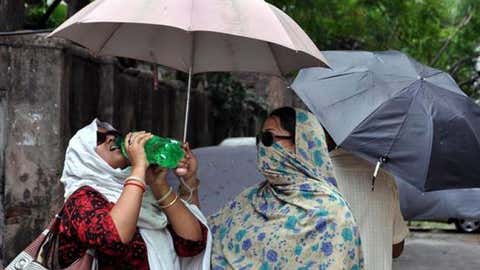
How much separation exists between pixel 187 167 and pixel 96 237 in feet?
1.72

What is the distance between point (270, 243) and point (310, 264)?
16cm

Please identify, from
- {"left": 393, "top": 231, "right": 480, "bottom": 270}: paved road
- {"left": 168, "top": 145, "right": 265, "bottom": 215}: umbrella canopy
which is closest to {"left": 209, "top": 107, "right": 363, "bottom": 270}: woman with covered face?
{"left": 168, "top": 145, "right": 265, "bottom": 215}: umbrella canopy

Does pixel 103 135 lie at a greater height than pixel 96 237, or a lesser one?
greater

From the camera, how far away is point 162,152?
252 centimetres

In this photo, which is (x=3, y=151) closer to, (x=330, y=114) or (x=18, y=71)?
(x=18, y=71)

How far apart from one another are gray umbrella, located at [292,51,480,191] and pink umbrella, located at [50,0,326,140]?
940 mm

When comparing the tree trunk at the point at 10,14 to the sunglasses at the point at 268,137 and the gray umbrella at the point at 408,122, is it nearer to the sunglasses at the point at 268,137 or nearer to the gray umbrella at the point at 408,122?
the gray umbrella at the point at 408,122

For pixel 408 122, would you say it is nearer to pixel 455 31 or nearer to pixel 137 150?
pixel 137 150

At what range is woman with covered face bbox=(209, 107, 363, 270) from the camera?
2.69m

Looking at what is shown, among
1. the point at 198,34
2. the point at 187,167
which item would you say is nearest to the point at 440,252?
the point at 198,34

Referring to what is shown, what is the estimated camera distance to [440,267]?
29.1ft

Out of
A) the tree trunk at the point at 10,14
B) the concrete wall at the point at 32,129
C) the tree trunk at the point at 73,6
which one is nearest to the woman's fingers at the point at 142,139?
the concrete wall at the point at 32,129

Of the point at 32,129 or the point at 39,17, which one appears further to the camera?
the point at 39,17

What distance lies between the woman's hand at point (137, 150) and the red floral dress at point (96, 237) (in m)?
0.17
